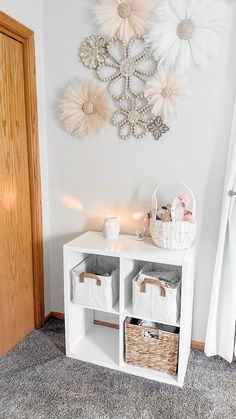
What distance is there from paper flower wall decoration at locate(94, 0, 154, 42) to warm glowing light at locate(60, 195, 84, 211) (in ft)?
3.42

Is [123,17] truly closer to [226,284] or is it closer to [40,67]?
[40,67]

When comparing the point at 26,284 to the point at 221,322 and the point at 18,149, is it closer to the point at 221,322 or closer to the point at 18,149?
the point at 18,149

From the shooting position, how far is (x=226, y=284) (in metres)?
1.86

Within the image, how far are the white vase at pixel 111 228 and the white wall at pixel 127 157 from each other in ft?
0.46

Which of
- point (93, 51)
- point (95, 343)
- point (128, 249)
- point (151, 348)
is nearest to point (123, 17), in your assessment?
point (93, 51)

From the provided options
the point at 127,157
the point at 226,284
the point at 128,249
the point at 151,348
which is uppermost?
the point at 127,157

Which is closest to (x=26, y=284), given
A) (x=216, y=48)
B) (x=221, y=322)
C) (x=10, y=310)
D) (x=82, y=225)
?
(x=10, y=310)

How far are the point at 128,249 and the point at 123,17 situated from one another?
1327mm

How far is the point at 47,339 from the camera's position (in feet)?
7.13

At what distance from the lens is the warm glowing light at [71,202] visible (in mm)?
2225

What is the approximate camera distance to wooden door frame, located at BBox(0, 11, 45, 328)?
1.87 m

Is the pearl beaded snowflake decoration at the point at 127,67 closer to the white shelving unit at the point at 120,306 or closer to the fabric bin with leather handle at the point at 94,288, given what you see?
the white shelving unit at the point at 120,306

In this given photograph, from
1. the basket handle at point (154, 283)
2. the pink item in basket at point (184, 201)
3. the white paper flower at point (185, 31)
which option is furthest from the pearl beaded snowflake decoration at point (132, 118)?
the basket handle at point (154, 283)

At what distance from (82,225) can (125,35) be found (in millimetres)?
1216
